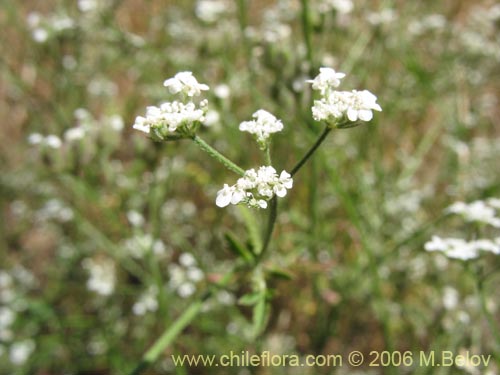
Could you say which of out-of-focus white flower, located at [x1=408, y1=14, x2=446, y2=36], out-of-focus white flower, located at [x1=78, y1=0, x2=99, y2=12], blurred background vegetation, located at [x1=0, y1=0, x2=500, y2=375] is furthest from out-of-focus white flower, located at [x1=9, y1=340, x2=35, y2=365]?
out-of-focus white flower, located at [x1=408, y1=14, x2=446, y2=36]

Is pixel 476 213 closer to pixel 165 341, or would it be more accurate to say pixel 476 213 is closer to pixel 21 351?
pixel 165 341

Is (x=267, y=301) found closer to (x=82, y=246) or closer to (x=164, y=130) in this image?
(x=164, y=130)

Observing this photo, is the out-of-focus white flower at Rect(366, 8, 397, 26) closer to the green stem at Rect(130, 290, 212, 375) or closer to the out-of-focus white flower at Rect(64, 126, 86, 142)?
the out-of-focus white flower at Rect(64, 126, 86, 142)

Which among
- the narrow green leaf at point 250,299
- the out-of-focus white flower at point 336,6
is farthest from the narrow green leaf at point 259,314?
the out-of-focus white flower at point 336,6

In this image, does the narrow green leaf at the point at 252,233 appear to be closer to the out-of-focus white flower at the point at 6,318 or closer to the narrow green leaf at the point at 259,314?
the narrow green leaf at the point at 259,314

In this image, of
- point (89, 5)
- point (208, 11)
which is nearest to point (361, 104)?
point (208, 11)
